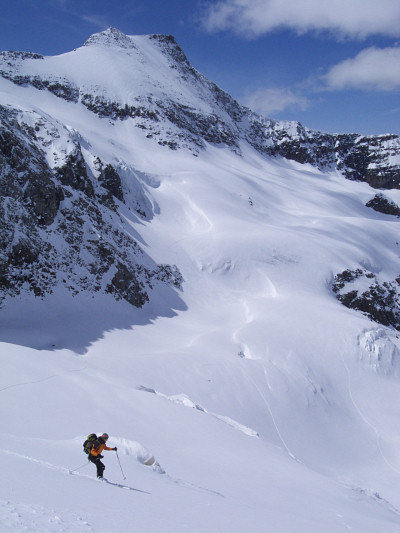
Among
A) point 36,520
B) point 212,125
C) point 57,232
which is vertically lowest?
point 36,520

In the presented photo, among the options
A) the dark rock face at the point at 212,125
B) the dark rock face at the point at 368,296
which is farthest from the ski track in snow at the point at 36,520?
the dark rock face at the point at 212,125

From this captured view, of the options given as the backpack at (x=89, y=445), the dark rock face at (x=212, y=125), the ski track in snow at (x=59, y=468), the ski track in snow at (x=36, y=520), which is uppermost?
the dark rock face at (x=212, y=125)

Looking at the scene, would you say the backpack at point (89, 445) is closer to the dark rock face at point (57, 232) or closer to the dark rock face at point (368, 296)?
the dark rock face at point (57, 232)

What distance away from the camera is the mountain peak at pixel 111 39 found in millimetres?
92463

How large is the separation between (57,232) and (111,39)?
278ft

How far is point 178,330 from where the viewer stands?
29406 mm

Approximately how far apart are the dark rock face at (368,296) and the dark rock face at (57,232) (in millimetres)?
16917

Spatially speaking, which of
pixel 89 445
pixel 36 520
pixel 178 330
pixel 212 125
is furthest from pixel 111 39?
pixel 36 520

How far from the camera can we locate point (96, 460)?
726cm

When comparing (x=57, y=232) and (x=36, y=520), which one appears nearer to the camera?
(x=36, y=520)

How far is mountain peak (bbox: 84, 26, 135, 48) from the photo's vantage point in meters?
92.5

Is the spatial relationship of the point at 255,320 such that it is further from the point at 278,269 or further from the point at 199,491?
the point at 199,491

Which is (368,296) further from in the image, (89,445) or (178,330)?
(89,445)

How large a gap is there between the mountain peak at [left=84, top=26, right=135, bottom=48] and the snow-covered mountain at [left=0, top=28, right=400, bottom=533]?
22.2 m
